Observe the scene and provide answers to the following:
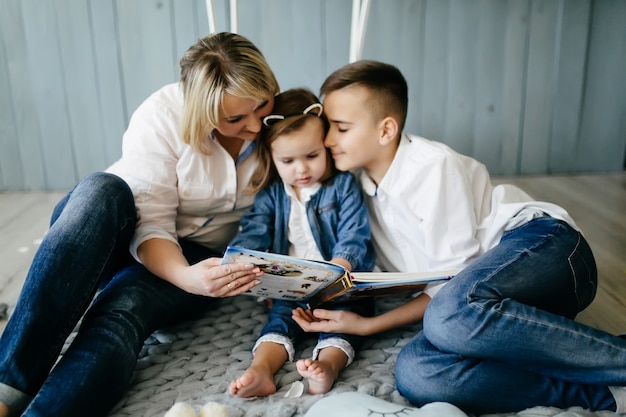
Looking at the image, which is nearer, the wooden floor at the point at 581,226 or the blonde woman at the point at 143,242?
the blonde woman at the point at 143,242

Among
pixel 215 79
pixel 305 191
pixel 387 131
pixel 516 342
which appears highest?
pixel 215 79

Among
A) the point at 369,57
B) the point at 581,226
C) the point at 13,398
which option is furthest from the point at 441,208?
the point at 369,57

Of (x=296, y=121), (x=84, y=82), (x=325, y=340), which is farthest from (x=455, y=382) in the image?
(x=84, y=82)

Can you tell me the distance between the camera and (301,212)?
1388mm

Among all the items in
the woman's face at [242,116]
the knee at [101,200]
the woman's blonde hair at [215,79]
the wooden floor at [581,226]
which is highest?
the woman's blonde hair at [215,79]

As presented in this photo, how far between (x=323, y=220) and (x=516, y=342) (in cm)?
50

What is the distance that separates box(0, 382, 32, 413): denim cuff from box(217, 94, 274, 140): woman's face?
1.96ft

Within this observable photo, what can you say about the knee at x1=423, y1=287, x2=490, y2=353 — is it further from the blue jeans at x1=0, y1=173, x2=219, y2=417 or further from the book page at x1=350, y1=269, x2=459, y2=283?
the blue jeans at x1=0, y1=173, x2=219, y2=417

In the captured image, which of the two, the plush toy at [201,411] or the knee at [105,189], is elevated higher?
the knee at [105,189]

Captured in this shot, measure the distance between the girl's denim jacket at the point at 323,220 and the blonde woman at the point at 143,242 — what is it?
0.20ft

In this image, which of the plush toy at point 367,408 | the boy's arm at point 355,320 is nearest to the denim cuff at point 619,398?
the plush toy at point 367,408

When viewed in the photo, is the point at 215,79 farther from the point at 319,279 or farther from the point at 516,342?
the point at 516,342

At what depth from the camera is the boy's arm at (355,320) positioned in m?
1.23

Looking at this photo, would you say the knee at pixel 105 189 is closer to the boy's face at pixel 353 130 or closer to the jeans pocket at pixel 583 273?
the boy's face at pixel 353 130
